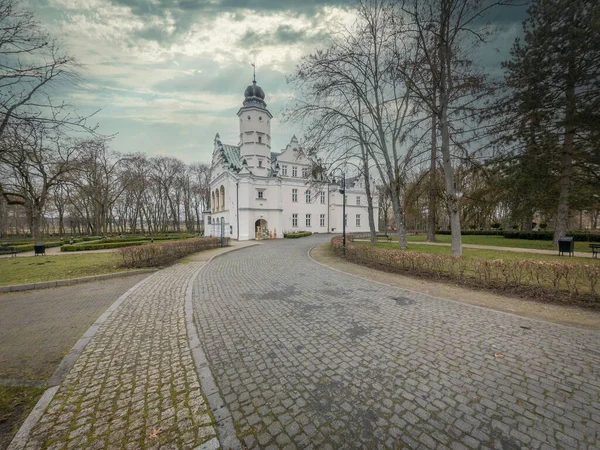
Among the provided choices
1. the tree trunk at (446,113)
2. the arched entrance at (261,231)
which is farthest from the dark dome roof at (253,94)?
the tree trunk at (446,113)

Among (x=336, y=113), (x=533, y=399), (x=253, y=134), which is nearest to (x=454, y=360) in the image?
(x=533, y=399)

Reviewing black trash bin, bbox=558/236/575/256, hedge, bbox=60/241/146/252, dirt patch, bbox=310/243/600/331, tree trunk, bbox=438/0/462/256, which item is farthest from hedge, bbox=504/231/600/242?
hedge, bbox=60/241/146/252

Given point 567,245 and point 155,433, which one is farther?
point 567,245

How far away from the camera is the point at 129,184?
3331 cm

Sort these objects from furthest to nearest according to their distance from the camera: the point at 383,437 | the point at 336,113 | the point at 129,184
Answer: the point at 129,184, the point at 336,113, the point at 383,437

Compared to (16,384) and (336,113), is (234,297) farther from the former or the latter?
(336,113)

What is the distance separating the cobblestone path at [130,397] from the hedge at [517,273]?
8.36 metres

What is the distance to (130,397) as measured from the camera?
2.88 metres

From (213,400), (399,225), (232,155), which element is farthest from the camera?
(232,155)

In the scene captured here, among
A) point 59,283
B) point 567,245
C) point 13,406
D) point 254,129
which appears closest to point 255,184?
point 254,129

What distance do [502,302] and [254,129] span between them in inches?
1255

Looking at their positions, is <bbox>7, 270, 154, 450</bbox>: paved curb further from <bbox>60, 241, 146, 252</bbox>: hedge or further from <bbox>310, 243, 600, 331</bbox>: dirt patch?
<bbox>60, 241, 146, 252</bbox>: hedge

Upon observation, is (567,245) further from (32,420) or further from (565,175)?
(32,420)

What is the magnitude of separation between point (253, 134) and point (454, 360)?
32775 millimetres
